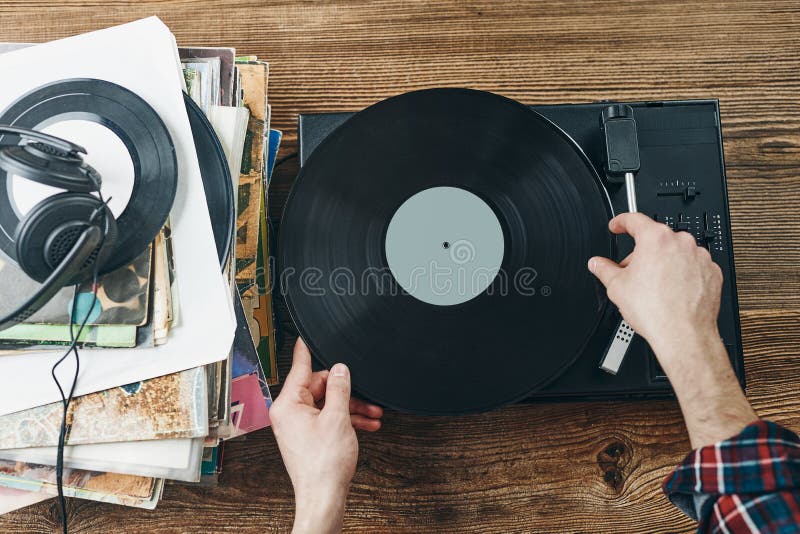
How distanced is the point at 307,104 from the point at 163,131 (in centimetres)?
28

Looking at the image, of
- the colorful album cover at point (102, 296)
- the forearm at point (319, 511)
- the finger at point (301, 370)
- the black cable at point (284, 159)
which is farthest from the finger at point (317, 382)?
the black cable at point (284, 159)

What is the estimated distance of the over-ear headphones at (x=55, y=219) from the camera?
24.5 inches

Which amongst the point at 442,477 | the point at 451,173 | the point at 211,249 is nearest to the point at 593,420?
the point at 442,477

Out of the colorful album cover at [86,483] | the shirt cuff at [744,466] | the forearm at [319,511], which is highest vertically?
the shirt cuff at [744,466]

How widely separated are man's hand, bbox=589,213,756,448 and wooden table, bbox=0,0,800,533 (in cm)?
25

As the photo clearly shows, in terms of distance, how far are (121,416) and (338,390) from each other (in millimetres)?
299

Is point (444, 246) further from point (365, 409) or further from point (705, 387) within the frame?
point (705, 387)

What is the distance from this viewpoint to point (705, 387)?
0.62 m

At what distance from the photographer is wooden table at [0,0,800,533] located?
2.77ft

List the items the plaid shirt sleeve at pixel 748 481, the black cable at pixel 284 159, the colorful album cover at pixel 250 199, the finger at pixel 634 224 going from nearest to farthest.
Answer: the plaid shirt sleeve at pixel 748 481 → the finger at pixel 634 224 → the colorful album cover at pixel 250 199 → the black cable at pixel 284 159

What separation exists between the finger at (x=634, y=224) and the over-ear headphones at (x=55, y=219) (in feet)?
2.09

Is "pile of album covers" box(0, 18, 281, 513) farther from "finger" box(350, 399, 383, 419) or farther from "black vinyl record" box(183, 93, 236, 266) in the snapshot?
"finger" box(350, 399, 383, 419)

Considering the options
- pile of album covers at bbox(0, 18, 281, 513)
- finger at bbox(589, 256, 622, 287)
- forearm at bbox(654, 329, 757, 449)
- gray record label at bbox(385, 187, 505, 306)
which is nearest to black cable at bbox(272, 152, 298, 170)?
pile of album covers at bbox(0, 18, 281, 513)

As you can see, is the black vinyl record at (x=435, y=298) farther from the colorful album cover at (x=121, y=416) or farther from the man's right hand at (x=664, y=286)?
the colorful album cover at (x=121, y=416)
